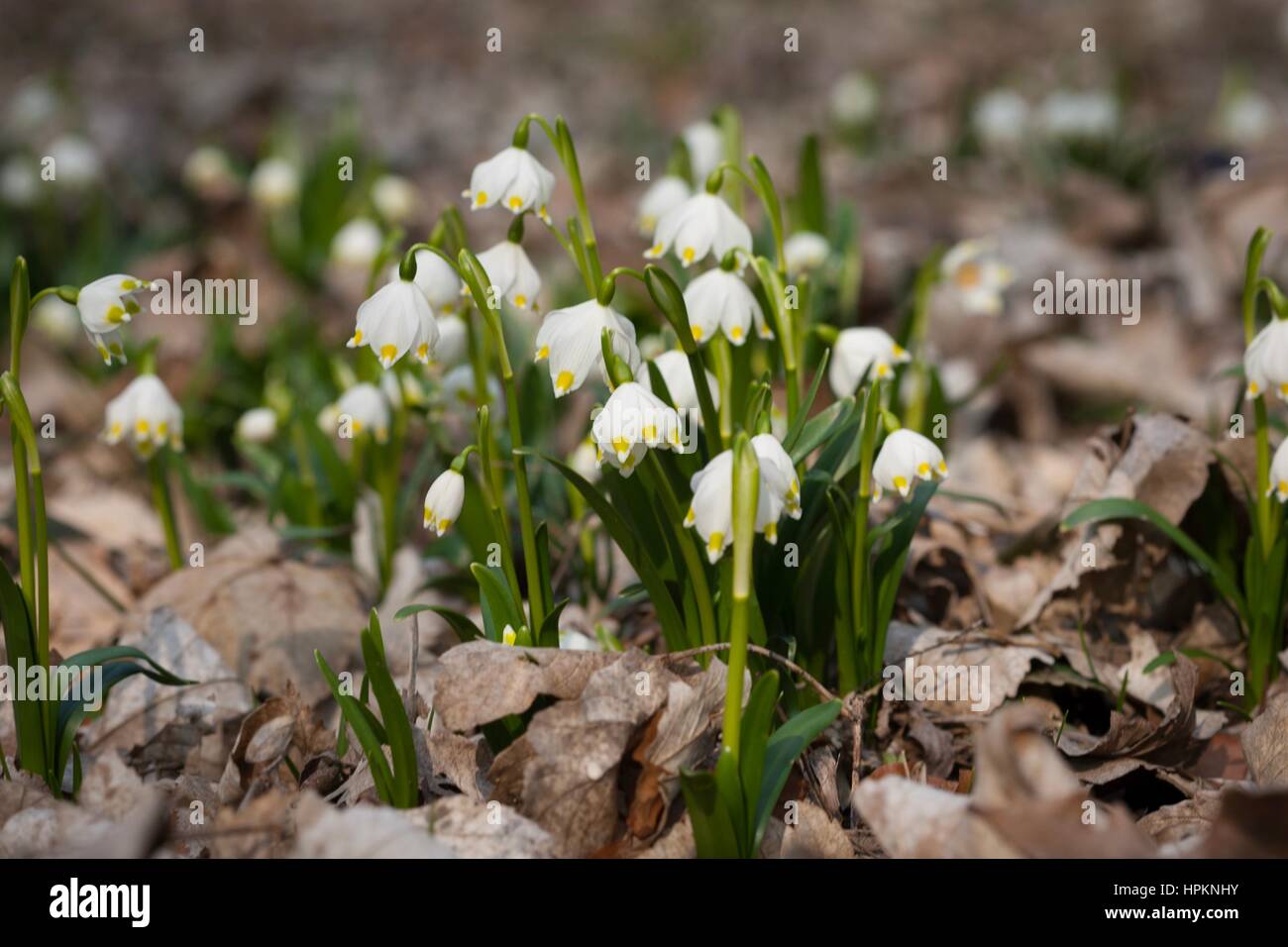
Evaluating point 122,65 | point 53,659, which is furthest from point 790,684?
point 122,65

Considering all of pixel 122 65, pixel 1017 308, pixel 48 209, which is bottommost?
pixel 1017 308

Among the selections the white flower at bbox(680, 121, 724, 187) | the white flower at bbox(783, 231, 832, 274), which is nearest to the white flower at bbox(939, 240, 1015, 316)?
the white flower at bbox(783, 231, 832, 274)

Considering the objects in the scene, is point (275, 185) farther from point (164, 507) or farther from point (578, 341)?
point (578, 341)

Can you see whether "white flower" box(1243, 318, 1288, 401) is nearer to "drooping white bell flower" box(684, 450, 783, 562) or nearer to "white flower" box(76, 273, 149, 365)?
"drooping white bell flower" box(684, 450, 783, 562)

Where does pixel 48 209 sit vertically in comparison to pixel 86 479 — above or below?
above

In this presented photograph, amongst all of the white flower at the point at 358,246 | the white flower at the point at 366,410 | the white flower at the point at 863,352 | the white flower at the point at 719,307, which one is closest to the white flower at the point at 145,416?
the white flower at the point at 366,410
